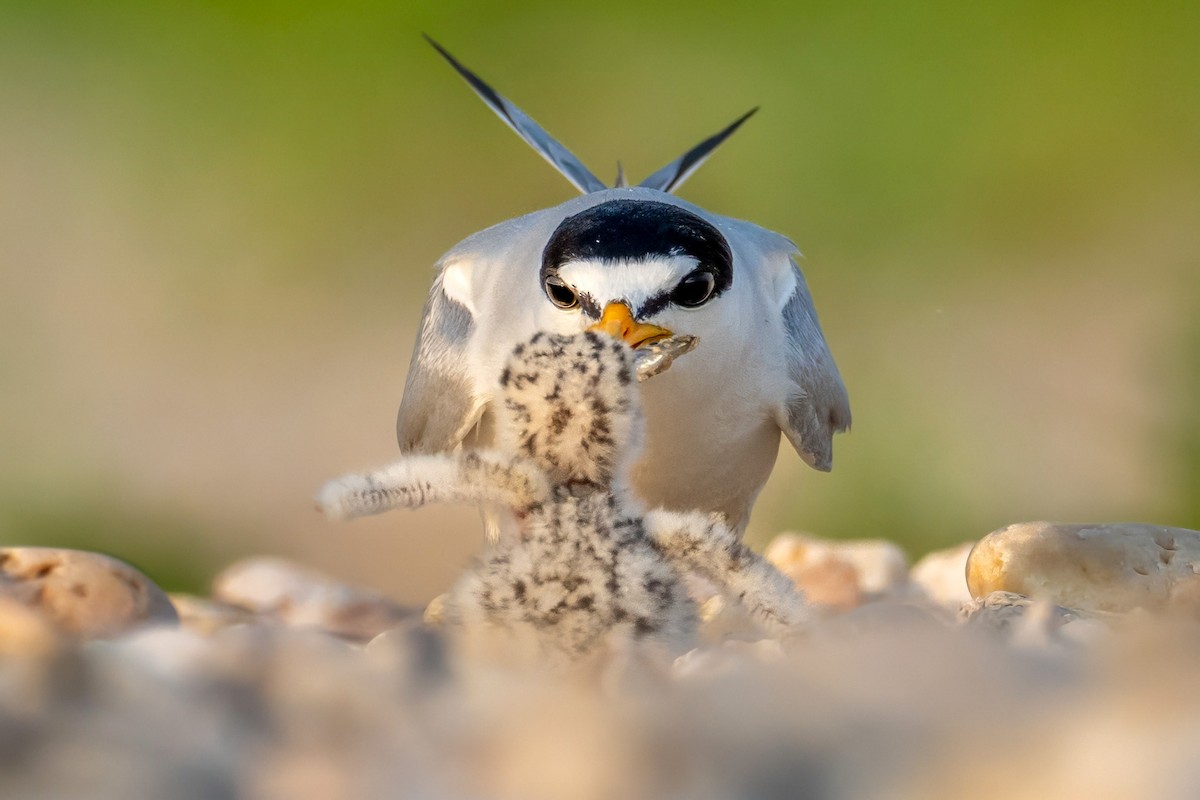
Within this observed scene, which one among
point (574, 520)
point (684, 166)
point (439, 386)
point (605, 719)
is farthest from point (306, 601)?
point (605, 719)

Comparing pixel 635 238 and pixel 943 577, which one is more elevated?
pixel 635 238

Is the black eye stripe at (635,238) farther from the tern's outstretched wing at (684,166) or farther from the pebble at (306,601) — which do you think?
the tern's outstretched wing at (684,166)

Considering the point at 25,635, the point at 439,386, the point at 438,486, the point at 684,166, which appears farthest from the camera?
the point at 684,166

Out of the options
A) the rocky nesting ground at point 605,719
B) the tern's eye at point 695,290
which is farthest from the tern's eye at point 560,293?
the rocky nesting ground at point 605,719

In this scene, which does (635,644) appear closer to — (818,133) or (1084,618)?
(1084,618)

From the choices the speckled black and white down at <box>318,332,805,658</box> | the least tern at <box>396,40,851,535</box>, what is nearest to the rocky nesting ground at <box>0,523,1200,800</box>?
the speckled black and white down at <box>318,332,805,658</box>

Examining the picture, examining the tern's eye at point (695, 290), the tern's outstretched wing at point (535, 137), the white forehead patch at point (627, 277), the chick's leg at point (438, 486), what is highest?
the tern's outstretched wing at point (535, 137)

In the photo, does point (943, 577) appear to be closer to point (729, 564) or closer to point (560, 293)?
point (560, 293)
